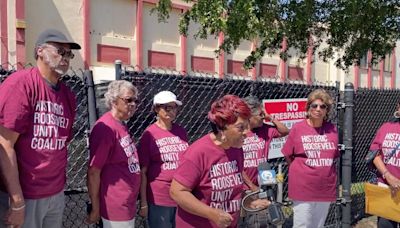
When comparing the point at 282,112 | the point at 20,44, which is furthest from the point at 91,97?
the point at 20,44

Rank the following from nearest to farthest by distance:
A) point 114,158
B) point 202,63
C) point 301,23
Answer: point 114,158 < point 301,23 < point 202,63

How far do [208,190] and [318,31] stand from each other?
5.68 m

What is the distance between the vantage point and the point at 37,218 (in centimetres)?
318

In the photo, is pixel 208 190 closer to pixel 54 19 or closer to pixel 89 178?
pixel 89 178

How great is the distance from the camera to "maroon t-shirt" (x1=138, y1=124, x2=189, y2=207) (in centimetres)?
409

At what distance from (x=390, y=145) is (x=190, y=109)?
82.6 inches

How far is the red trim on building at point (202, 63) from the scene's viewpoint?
2098cm

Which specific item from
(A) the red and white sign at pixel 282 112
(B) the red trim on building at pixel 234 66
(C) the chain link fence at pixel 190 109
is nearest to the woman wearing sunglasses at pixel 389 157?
(C) the chain link fence at pixel 190 109

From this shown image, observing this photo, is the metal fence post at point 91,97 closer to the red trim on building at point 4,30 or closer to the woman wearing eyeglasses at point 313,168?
the woman wearing eyeglasses at point 313,168

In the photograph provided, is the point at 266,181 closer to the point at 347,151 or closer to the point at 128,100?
the point at 128,100

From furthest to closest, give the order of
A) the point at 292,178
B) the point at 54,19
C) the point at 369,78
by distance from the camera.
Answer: the point at 369,78, the point at 54,19, the point at 292,178

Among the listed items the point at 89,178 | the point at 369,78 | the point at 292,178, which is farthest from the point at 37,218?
the point at 369,78

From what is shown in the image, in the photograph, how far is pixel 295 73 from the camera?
26.5m

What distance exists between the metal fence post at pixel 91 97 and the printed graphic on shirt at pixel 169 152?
1.80 ft
